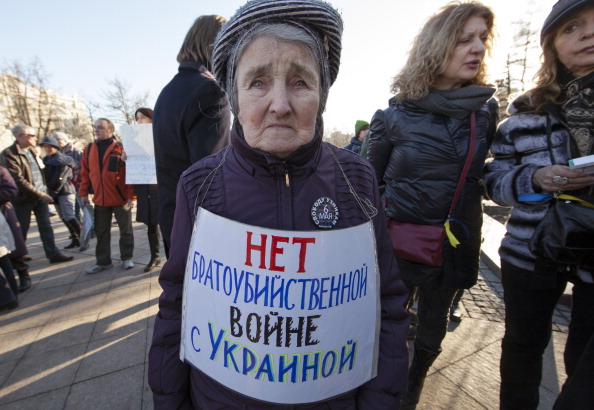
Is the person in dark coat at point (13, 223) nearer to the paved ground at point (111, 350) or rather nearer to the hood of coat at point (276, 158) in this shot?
the paved ground at point (111, 350)

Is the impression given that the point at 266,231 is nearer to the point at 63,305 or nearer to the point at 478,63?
the point at 478,63

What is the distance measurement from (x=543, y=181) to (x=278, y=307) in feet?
4.55

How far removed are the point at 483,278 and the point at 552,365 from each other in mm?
1761

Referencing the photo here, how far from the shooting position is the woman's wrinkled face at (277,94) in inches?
38.5

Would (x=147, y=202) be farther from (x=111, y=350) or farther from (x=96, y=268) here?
(x=111, y=350)

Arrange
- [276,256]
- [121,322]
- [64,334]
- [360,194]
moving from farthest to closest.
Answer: [121,322]
[64,334]
[360,194]
[276,256]

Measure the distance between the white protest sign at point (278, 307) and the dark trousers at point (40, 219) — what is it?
5.03 m

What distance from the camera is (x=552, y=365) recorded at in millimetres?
2385

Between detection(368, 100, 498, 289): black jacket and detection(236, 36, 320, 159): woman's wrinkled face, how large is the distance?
0.98 metres

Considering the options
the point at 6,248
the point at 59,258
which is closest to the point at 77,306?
the point at 6,248

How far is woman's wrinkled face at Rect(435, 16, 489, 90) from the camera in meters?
1.73

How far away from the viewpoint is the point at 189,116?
1903mm

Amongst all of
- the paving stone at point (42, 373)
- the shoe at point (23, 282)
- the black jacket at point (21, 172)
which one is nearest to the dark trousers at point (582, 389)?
the paving stone at point (42, 373)

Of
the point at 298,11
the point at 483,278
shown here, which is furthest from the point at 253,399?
the point at 483,278
